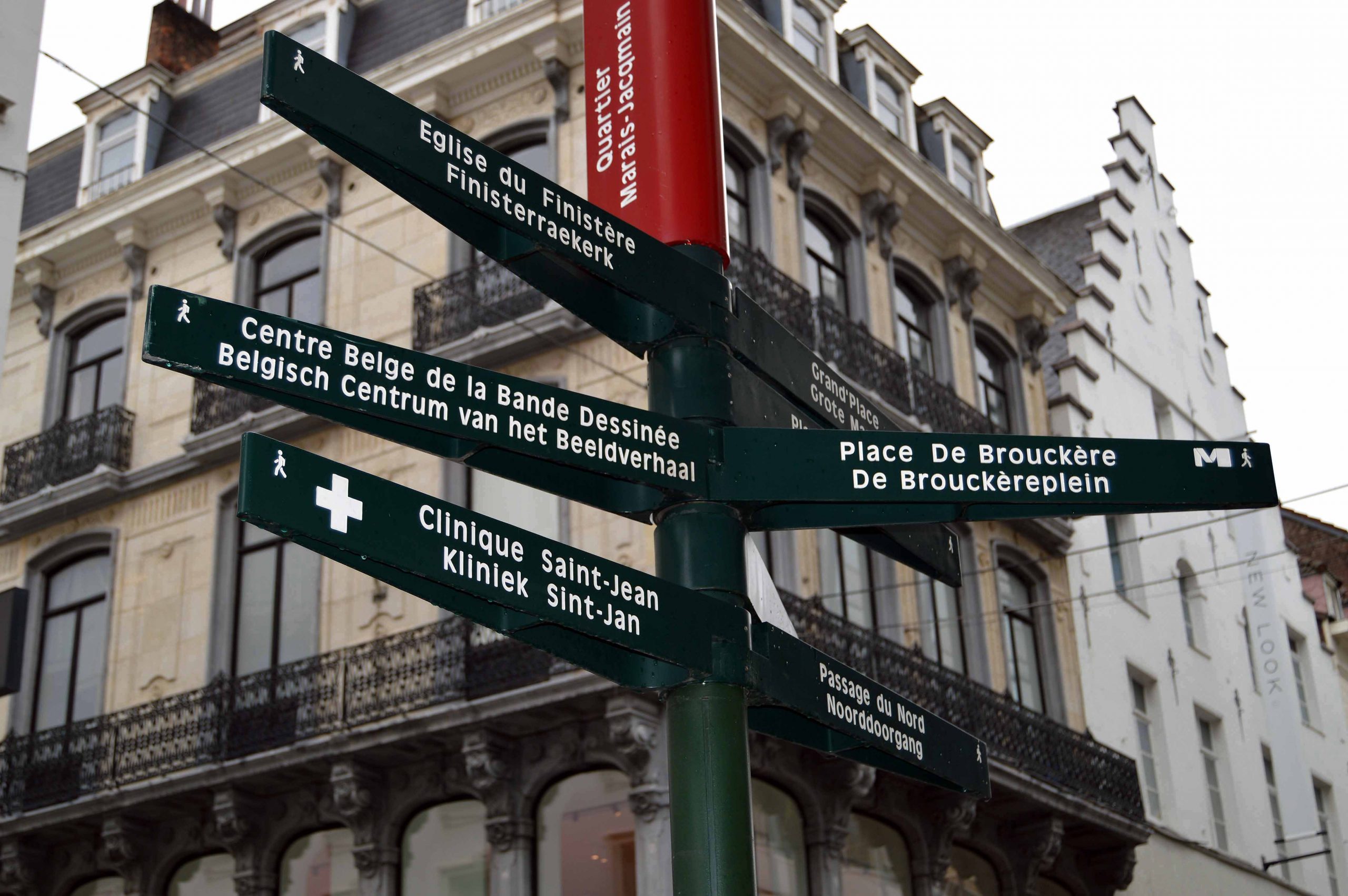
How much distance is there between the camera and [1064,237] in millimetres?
32500

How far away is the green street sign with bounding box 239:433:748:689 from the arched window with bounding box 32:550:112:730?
18.8 metres

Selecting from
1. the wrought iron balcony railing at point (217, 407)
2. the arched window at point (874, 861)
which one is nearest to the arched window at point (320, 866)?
the wrought iron balcony railing at point (217, 407)

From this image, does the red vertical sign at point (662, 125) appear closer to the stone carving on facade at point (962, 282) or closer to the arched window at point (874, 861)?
the arched window at point (874, 861)

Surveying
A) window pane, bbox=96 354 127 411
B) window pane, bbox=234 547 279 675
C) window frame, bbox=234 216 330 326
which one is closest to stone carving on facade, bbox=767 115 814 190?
window frame, bbox=234 216 330 326

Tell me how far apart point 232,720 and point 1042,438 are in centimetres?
1635

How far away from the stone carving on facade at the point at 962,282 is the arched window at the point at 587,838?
1084 centimetres

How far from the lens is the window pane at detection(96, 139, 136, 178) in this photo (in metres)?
24.5

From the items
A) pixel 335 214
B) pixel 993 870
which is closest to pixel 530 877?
pixel 993 870

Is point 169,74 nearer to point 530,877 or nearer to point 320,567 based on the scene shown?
point 320,567

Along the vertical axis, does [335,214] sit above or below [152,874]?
above

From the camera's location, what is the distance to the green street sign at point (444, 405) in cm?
446

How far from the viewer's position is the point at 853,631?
19.3 m

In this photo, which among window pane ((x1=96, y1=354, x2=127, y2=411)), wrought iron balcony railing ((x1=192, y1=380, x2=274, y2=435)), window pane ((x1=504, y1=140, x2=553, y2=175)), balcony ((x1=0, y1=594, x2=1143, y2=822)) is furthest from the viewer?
window pane ((x1=96, y1=354, x2=127, y2=411))

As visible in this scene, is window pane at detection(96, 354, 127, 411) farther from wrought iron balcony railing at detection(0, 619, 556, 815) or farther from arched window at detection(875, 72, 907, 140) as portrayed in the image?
arched window at detection(875, 72, 907, 140)
